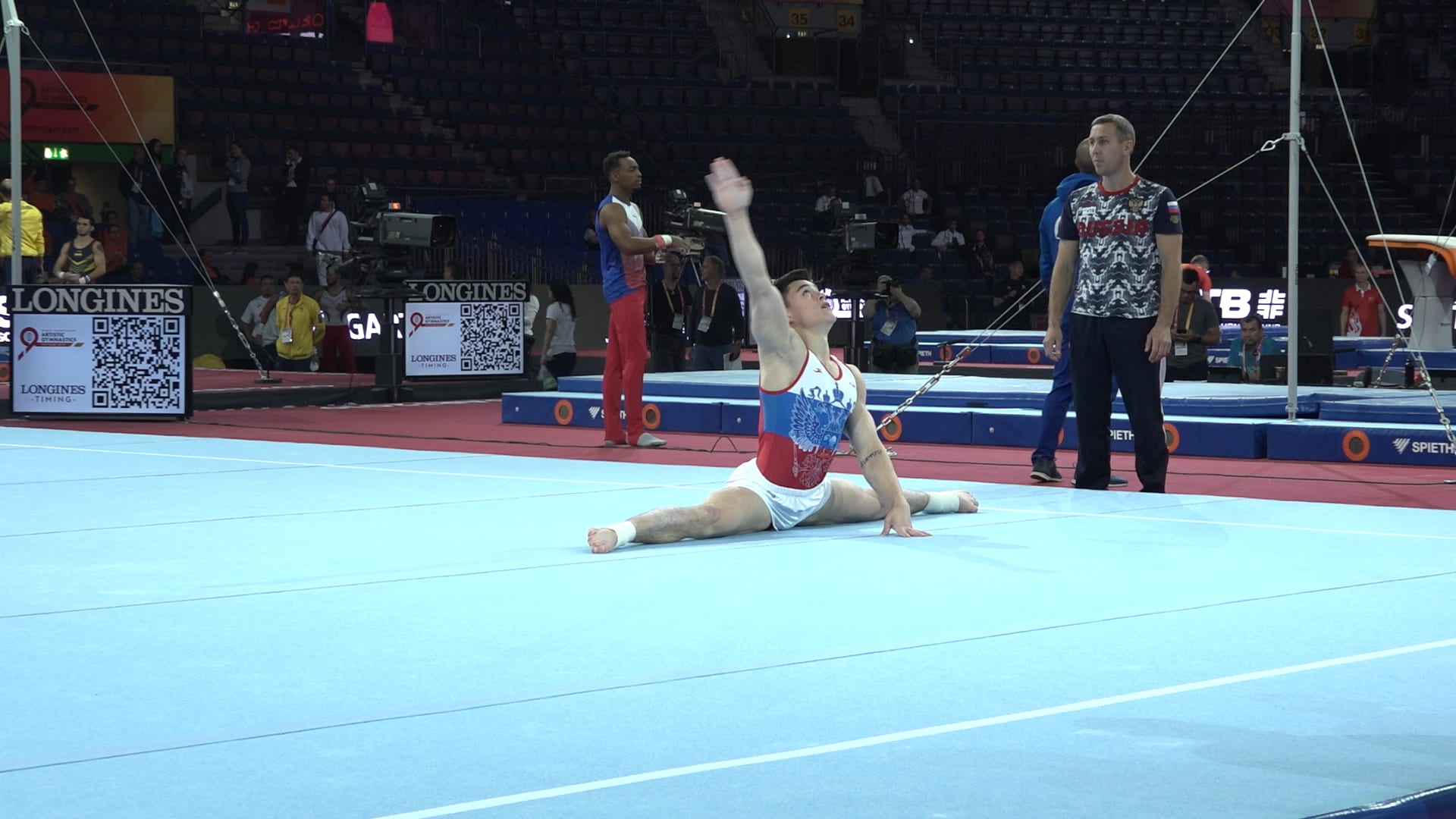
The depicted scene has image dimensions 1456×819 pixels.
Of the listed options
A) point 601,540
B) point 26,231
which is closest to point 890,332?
point 26,231

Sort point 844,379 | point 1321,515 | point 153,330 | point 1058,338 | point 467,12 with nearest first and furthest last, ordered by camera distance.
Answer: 1. point 844,379
2. point 1321,515
3. point 1058,338
4. point 153,330
5. point 467,12

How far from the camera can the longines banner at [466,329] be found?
15.8 metres

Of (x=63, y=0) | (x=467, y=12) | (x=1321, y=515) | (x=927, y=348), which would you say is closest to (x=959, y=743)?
(x=1321, y=515)

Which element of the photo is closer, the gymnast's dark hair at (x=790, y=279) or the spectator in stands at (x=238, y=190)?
the gymnast's dark hair at (x=790, y=279)

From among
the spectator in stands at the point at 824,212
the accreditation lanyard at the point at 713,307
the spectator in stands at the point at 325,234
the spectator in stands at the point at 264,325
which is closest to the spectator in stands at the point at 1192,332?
the accreditation lanyard at the point at 713,307

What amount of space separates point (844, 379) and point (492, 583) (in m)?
1.61

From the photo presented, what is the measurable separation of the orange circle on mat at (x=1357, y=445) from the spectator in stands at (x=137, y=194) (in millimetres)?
14565

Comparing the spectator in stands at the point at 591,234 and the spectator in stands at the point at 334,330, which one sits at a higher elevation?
the spectator in stands at the point at 591,234

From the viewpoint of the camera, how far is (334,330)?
18797 mm

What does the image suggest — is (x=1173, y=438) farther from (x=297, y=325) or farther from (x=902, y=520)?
(x=297, y=325)

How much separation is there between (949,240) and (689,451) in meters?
15.1

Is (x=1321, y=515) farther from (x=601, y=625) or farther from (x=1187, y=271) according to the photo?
(x=1187, y=271)

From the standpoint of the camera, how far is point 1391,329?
65.0 ft

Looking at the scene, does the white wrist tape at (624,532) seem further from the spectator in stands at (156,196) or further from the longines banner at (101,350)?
the spectator in stands at (156,196)
